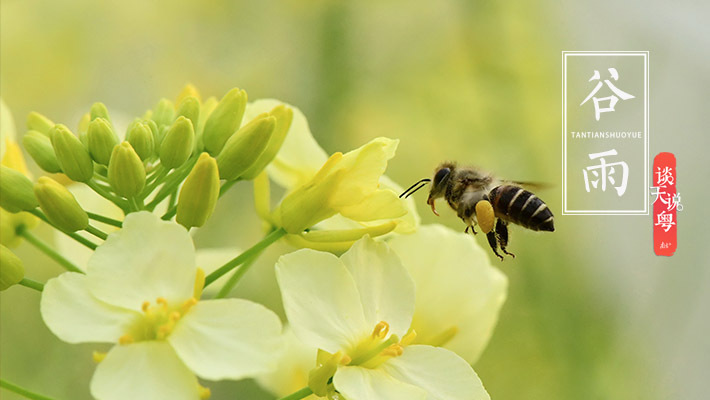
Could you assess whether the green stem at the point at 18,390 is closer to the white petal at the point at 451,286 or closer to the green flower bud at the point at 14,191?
the green flower bud at the point at 14,191

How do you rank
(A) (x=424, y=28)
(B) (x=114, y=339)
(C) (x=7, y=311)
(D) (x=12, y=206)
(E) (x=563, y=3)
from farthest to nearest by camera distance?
(A) (x=424, y=28), (C) (x=7, y=311), (E) (x=563, y=3), (D) (x=12, y=206), (B) (x=114, y=339)

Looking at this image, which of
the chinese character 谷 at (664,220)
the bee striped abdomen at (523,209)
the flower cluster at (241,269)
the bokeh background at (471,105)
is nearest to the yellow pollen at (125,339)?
the flower cluster at (241,269)

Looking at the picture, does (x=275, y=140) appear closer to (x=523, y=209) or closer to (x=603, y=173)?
(x=523, y=209)

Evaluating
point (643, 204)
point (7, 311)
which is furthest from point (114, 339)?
point (7, 311)

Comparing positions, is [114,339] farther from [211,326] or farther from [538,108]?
[538,108]

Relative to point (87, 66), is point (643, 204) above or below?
below

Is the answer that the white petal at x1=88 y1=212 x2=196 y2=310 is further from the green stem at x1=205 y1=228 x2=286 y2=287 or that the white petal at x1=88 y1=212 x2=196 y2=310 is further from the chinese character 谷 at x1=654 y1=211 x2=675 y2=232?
the chinese character 谷 at x1=654 y1=211 x2=675 y2=232

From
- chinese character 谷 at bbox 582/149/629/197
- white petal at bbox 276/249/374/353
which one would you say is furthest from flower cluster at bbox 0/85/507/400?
chinese character 谷 at bbox 582/149/629/197
